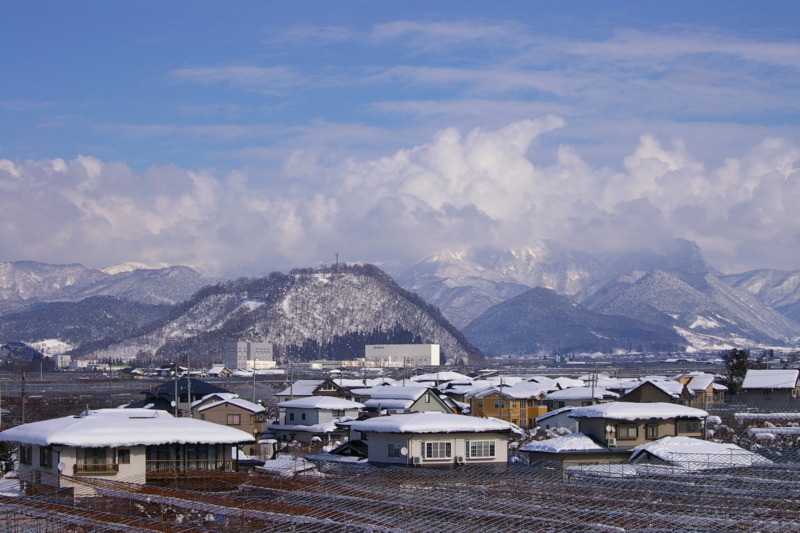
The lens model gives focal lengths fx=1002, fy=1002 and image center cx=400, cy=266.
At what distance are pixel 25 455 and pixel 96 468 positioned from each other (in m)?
2.69

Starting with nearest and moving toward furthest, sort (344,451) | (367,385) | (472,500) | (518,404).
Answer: (472,500), (344,451), (518,404), (367,385)

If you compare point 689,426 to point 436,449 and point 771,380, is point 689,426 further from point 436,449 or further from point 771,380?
point 771,380

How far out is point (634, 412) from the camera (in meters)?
35.2

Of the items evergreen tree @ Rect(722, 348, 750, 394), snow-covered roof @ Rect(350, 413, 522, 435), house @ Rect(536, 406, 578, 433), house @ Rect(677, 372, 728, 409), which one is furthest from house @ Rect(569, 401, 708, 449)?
evergreen tree @ Rect(722, 348, 750, 394)

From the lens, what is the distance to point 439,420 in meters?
30.9

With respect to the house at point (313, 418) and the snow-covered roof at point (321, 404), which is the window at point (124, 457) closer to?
the house at point (313, 418)

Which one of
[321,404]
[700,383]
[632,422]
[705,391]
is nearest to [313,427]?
[321,404]

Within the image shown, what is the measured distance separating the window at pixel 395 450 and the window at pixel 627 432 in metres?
9.04

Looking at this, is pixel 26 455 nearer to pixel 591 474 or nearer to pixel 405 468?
pixel 405 468

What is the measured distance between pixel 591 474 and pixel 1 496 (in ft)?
49.7

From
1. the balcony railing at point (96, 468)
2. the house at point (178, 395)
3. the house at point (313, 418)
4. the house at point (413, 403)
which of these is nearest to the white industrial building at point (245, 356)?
the house at point (178, 395)

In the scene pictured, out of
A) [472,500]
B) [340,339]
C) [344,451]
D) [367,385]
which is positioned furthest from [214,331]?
[472,500]

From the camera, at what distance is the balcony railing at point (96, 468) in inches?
947

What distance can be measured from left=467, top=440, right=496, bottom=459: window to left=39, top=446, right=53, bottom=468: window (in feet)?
39.9
